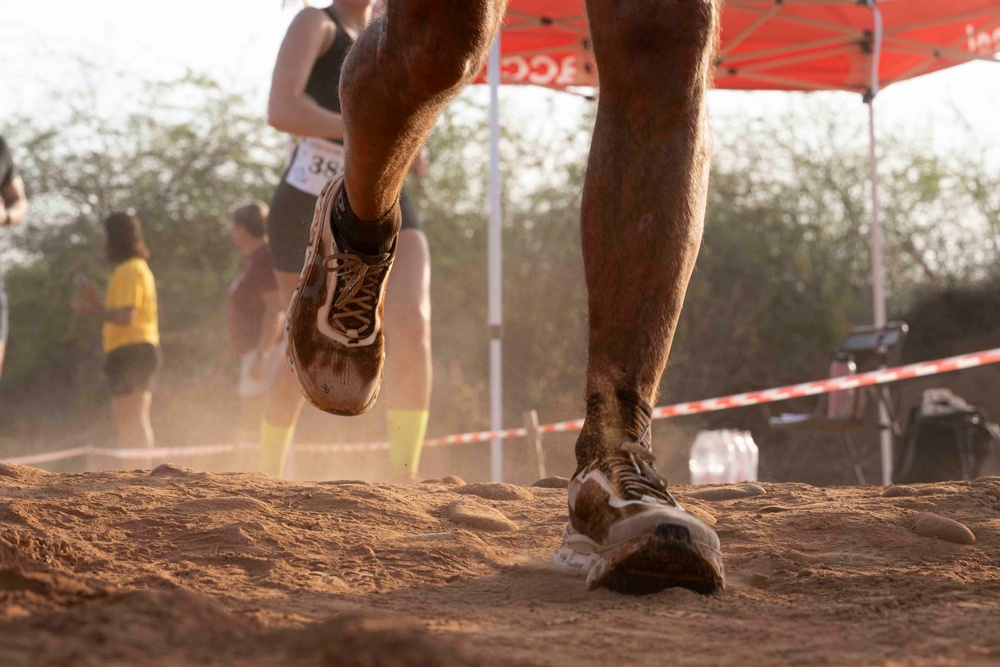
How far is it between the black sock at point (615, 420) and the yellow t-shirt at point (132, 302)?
5.43 m

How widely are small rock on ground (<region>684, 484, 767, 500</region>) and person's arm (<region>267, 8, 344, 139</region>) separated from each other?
2.07m

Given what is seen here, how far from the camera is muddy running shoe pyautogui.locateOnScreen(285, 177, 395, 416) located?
2137 mm

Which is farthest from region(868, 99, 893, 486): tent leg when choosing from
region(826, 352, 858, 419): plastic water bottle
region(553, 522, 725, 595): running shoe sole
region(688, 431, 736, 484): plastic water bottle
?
region(553, 522, 725, 595): running shoe sole

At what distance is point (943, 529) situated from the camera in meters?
2.05

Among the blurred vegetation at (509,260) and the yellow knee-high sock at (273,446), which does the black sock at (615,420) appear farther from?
the blurred vegetation at (509,260)

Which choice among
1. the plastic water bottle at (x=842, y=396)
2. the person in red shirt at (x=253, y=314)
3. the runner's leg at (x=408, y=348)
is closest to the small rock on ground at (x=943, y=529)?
the runner's leg at (x=408, y=348)

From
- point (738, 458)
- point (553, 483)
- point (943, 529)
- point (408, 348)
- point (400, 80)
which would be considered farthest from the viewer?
point (738, 458)

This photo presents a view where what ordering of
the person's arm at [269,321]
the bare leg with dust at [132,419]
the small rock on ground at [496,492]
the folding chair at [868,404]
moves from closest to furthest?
the small rock on ground at [496,492] < the person's arm at [269,321] < the bare leg with dust at [132,419] < the folding chair at [868,404]

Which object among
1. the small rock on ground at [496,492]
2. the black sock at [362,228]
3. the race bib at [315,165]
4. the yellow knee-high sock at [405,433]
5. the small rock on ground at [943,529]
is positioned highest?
the race bib at [315,165]

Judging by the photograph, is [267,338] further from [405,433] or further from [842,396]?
[842,396]

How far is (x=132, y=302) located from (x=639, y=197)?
5.47m

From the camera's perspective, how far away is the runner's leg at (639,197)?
5.75 feet

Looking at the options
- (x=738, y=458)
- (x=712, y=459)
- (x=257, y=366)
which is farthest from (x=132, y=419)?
(x=738, y=458)

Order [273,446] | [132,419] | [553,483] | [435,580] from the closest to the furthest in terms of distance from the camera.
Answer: [435,580] < [553,483] < [273,446] < [132,419]
